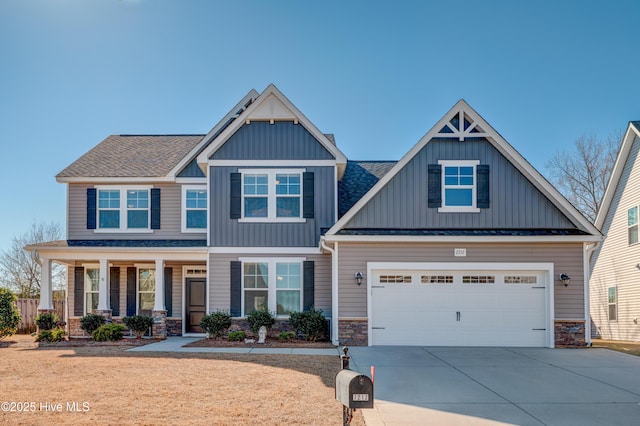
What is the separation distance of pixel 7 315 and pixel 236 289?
7044mm

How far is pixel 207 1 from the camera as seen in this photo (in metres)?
14.9

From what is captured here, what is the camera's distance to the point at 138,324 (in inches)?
695

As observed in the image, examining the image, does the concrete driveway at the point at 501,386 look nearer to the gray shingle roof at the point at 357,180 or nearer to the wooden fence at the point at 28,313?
the gray shingle roof at the point at 357,180

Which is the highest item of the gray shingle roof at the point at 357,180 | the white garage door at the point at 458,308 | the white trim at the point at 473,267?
the gray shingle roof at the point at 357,180

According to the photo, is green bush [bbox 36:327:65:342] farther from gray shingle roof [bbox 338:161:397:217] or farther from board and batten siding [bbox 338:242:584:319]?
gray shingle roof [bbox 338:161:397:217]

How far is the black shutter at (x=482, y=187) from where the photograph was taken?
16.1 meters

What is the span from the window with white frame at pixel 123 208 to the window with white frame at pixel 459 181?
32.2ft

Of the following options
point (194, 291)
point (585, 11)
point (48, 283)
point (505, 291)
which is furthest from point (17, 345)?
point (585, 11)

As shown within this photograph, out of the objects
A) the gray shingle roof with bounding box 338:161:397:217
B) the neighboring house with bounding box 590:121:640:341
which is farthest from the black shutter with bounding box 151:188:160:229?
the neighboring house with bounding box 590:121:640:341

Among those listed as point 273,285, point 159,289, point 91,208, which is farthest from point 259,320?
point 91,208

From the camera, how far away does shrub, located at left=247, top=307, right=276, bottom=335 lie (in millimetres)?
16844

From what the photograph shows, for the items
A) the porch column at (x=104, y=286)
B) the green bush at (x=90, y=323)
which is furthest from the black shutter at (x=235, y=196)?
the green bush at (x=90, y=323)

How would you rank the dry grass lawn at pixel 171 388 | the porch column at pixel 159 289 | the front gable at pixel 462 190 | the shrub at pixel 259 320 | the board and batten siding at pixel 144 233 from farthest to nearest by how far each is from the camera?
the board and batten siding at pixel 144 233 → the porch column at pixel 159 289 → the shrub at pixel 259 320 → the front gable at pixel 462 190 → the dry grass lawn at pixel 171 388

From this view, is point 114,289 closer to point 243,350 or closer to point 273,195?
point 273,195
